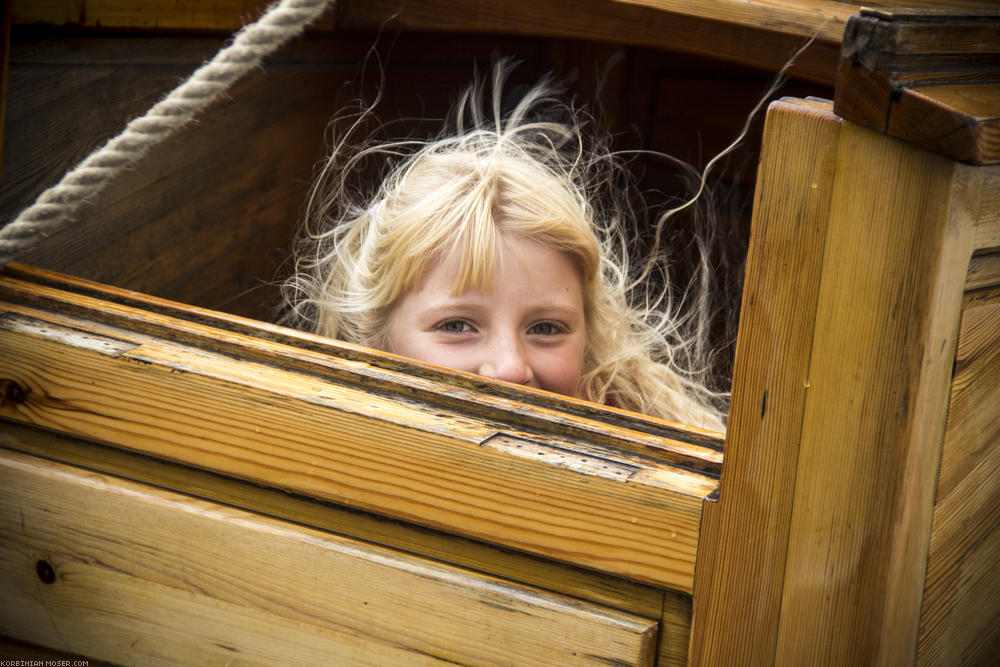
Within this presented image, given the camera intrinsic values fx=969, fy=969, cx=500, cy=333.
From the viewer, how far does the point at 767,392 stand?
2.21 ft

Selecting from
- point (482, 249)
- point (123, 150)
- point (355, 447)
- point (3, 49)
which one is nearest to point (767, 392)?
point (355, 447)

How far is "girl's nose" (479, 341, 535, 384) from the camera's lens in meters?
1.17

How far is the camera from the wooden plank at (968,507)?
67 centimetres

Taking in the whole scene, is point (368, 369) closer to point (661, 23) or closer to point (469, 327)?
point (469, 327)

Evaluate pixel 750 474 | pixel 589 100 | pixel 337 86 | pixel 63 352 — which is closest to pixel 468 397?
pixel 750 474

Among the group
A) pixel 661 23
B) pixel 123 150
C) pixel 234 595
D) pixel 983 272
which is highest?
pixel 661 23

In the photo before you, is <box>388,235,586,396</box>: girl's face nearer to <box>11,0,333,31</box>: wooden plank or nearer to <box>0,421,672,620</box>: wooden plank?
<box>0,421,672,620</box>: wooden plank

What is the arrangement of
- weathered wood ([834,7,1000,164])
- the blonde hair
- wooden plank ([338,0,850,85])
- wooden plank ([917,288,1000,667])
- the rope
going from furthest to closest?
wooden plank ([338,0,850,85])
the blonde hair
the rope
wooden plank ([917,288,1000,667])
weathered wood ([834,7,1000,164])

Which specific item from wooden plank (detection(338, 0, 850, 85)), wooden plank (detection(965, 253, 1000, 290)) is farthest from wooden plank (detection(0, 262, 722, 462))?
wooden plank (detection(338, 0, 850, 85))

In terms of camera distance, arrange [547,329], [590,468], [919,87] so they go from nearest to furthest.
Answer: [919,87] → [590,468] → [547,329]

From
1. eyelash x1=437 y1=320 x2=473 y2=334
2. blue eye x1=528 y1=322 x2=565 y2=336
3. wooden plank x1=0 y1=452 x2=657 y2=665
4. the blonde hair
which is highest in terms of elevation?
the blonde hair

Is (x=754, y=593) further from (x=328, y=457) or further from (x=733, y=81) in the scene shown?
(x=733, y=81)

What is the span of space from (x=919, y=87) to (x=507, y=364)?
2.19 feet

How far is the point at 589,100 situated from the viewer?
2273 millimetres
